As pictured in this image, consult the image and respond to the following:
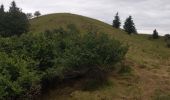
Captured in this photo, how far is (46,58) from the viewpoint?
141 ft

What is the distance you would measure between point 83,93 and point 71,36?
11.4 meters

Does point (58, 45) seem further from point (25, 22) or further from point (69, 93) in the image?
point (25, 22)

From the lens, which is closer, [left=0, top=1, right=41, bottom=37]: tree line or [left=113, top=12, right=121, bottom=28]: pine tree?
[left=0, top=1, right=41, bottom=37]: tree line

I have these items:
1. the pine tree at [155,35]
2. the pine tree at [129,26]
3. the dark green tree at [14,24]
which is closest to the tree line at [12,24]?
the dark green tree at [14,24]

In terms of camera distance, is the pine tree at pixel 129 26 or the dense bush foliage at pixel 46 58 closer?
the dense bush foliage at pixel 46 58

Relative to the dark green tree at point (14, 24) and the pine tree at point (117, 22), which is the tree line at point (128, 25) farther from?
the dark green tree at point (14, 24)

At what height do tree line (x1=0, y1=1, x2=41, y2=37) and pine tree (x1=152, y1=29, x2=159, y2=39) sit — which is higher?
tree line (x1=0, y1=1, x2=41, y2=37)

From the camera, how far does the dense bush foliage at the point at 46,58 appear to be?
36750 millimetres

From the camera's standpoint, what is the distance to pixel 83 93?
38750mm

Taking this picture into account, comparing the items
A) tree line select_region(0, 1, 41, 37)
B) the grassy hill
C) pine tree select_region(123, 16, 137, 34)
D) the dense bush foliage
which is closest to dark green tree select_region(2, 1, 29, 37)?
tree line select_region(0, 1, 41, 37)

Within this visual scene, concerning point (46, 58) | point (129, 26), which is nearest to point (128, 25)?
point (129, 26)

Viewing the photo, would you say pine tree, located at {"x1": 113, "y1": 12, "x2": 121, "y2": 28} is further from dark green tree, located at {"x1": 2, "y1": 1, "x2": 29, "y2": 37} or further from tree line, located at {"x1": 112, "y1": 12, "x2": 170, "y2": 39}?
dark green tree, located at {"x1": 2, "y1": 1, "x2": 29, "y2": 37}

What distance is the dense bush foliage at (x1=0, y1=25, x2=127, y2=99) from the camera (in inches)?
1447

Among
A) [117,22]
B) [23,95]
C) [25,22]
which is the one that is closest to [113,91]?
[23,95]
